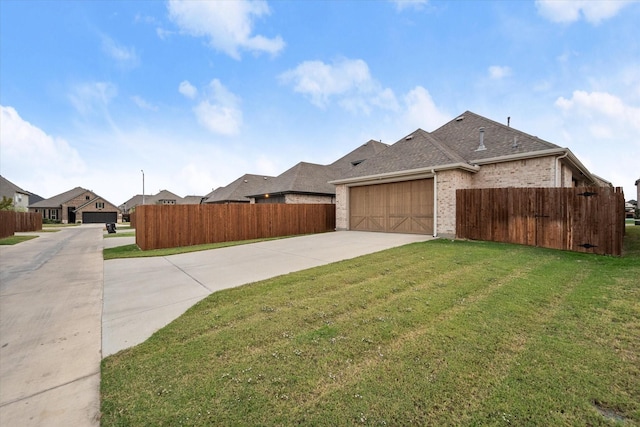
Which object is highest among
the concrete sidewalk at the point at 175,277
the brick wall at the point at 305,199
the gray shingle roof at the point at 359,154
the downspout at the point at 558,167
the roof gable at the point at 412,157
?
the gray shingle roof at the point at 359,154

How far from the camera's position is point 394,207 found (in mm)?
13320

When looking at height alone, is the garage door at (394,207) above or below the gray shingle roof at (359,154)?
below

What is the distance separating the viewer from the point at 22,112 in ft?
49.6

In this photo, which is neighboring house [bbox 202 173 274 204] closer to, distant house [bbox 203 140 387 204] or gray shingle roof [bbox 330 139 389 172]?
distant house [bbox 203 140 387 204]

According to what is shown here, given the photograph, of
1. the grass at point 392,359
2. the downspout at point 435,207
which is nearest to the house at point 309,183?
the downspout at point 435,207

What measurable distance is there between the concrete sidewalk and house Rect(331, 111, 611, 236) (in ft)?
9.31

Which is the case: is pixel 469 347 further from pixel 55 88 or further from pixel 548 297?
pixel 55 88

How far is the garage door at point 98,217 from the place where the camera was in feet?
167

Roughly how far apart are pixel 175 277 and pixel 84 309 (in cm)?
189

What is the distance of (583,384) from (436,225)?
9.45m

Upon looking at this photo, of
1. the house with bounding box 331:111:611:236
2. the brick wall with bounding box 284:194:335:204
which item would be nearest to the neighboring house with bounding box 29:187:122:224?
the brick wall with bounding box 284:194:335:204

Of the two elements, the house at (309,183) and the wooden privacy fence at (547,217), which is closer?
the wooden privacy fence at (547,217)

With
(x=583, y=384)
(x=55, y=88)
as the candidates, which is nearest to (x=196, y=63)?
(x=55, y=88)

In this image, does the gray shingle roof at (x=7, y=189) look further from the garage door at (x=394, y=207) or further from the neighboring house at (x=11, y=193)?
the garage door at (x=394, y=207)
